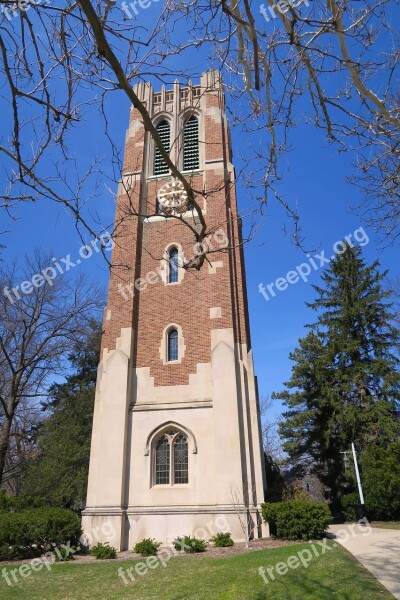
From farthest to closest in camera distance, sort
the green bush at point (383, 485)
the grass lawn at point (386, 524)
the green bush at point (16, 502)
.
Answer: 1. the green bush at point (383, 485)
2. the grass lawn at point (386, 524)
3. the green bush at point (16, 502)

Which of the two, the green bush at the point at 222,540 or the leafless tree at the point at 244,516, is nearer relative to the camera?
the green bush at the point at 222,540

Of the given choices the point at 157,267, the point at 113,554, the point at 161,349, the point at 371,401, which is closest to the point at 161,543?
the point at 113,554

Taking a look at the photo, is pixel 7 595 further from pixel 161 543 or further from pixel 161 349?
pixel 161 349

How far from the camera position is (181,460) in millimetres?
15195

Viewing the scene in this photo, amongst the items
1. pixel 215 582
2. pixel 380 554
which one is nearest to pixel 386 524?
pixel 380 554

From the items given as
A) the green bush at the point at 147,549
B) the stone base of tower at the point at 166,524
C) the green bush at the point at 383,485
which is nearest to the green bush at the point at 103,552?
the green bush at the point at 147,549

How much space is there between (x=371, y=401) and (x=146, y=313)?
1394 cm

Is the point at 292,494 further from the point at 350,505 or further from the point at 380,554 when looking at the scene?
the point at 380,554

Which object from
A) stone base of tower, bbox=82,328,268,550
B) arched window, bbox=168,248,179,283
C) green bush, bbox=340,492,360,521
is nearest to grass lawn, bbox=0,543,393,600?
stone base of tower, bbox=82,328,268,550

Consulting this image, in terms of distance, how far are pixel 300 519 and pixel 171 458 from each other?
4.70 m

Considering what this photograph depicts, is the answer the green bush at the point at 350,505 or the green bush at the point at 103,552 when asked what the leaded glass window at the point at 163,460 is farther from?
the green bush at the point at 350,505

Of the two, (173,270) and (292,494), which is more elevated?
(173,270)

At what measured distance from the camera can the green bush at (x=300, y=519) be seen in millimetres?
12656

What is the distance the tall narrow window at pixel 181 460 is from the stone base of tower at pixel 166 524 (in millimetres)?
1065
